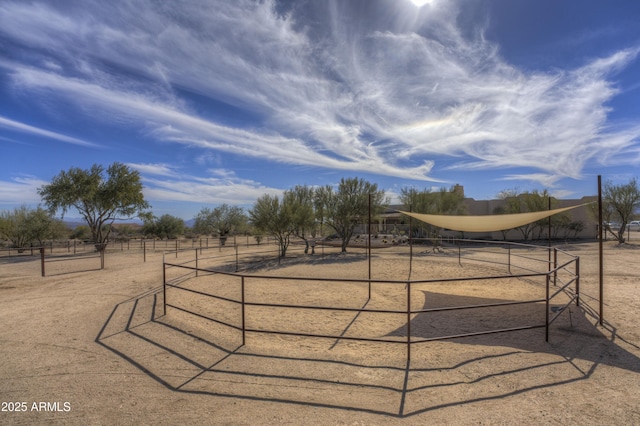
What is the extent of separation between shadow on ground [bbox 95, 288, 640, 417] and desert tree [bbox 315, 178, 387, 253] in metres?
17.0

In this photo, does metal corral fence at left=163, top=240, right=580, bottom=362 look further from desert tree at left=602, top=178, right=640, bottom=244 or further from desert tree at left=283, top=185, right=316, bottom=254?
desert tree at left=602, top=178, right=640, bottom=244

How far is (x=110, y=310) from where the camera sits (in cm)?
661

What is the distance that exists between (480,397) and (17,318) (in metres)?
7.81

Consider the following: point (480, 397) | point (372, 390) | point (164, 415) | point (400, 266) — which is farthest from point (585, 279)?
point (164, 415)

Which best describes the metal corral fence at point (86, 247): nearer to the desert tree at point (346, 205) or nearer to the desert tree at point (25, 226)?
the desert tree at point (25, 226)

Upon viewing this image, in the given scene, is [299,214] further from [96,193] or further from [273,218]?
[96,193]

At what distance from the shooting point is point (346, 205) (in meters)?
22.7

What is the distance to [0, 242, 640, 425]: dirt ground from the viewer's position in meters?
3.13

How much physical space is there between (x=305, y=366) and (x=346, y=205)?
18.8 m

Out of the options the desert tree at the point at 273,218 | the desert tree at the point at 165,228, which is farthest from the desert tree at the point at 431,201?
the desert tree at the point at 165,228

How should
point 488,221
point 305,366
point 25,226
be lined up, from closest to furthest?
point 305,366
point 488,221
point 25,226

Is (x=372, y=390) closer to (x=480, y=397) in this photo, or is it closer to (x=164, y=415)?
(x=480, y=397)

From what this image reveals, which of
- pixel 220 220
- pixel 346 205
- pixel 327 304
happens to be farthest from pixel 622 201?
pixel 220 220

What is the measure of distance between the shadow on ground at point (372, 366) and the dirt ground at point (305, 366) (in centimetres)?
2
